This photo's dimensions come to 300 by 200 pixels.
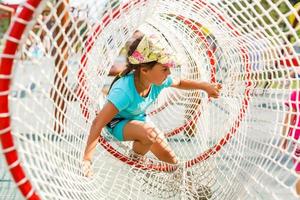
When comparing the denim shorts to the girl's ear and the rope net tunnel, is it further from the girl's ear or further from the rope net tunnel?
the girl's ear

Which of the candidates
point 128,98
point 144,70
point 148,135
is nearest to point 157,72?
point 144,70

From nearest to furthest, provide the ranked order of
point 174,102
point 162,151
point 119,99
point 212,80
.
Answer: point 119,99 → point 162,151 → point 212,80 → point 174,102

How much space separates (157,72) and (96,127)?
0.48 m

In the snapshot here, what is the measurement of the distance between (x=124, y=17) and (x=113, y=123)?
0.61 meters

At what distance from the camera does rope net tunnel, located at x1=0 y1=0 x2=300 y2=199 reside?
1099 mm

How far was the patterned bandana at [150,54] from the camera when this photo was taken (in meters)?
2.13

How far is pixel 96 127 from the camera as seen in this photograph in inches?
72.9

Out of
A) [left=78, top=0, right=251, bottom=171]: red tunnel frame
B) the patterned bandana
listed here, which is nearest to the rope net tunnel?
[left=78, top=0, right=251, bottom=171]: red tunnel frame

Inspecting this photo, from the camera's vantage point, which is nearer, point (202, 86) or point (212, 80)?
point (202, 86)

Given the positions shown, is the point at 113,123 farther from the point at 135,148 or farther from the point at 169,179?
the point at 169,179

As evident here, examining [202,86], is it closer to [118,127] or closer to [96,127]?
[118,127]

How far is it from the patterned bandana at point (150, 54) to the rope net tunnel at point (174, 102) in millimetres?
→ 107

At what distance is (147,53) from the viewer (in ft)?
7.03

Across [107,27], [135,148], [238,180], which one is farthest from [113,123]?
[238,180]
